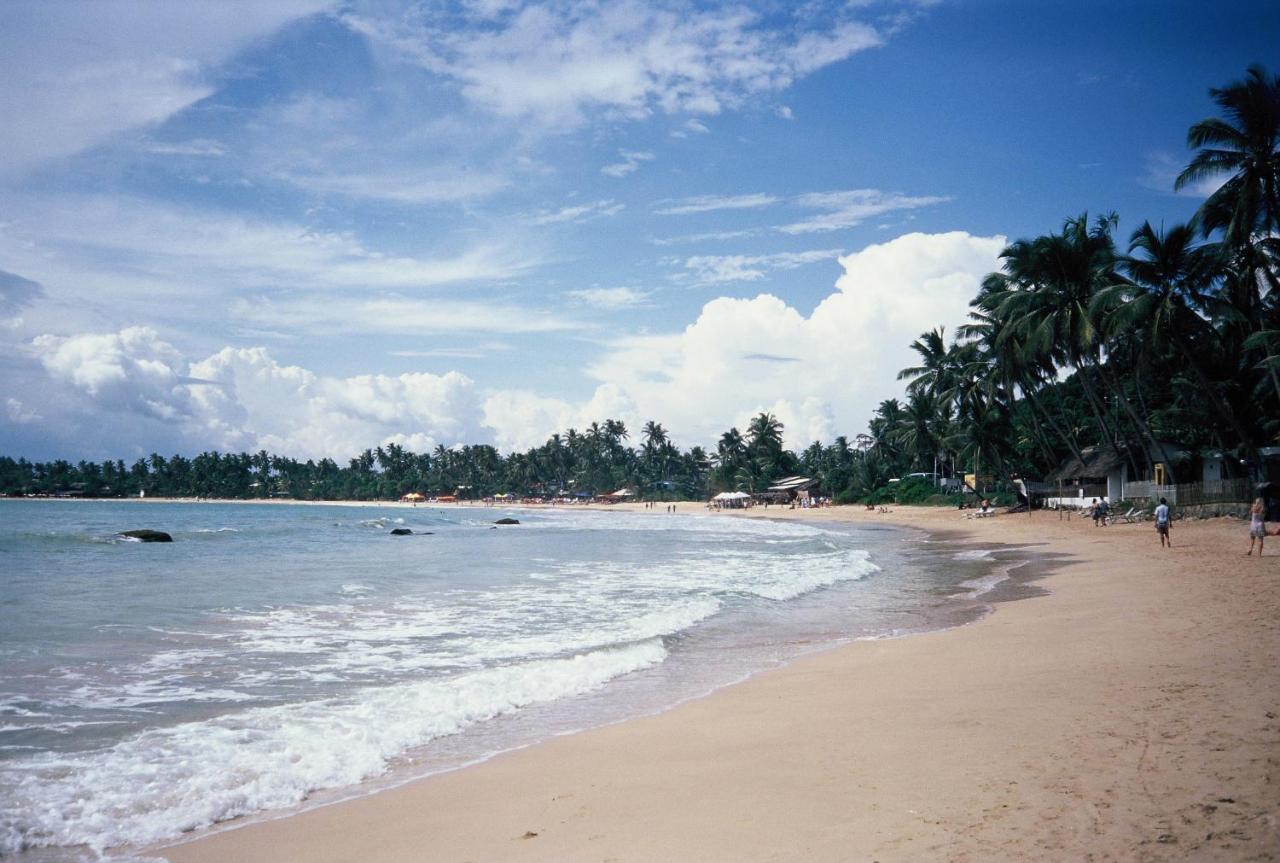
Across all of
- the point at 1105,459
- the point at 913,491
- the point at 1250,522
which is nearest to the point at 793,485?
the point at 913,491

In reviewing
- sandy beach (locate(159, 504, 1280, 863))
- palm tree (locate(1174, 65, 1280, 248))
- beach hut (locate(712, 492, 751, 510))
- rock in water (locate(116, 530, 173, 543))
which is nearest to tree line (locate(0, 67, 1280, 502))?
palm tree (locate(1174, 65, 1280, 248))

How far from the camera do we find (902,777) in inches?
183

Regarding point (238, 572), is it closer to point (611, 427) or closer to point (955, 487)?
point (955, 487)

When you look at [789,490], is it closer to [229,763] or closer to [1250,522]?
[1250,522]

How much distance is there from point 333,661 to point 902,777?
24.0ft

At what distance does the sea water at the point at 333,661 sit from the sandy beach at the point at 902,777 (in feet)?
2.52

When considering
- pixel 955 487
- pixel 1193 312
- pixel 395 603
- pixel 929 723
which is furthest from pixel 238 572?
pixel 955 487

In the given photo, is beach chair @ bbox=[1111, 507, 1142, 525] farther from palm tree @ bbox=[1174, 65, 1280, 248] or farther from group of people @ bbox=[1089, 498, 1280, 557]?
palm tree @ bbox=[1174, 65, 1280, 248]

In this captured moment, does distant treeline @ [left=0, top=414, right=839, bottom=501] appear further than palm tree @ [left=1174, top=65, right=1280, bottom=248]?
Yes

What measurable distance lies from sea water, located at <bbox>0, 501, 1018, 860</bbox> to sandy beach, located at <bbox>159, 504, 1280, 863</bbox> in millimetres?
769

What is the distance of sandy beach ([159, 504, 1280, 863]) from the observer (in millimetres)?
3686

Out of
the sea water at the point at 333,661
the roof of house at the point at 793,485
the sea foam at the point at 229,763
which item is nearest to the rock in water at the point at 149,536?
the sea water at the point at 333,661

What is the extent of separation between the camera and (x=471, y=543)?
114 ft

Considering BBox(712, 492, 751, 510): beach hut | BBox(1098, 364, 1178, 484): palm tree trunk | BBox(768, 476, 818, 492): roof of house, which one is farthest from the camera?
BBox(712, 492, 751, 510): beach hut
